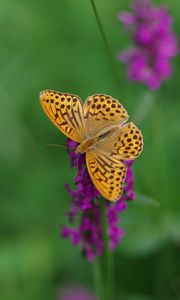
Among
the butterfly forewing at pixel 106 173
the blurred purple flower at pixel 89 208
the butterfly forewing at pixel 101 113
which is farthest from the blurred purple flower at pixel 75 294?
the butterfly forewing at pixel 106 173

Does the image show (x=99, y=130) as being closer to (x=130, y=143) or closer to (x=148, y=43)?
(x=130, y=143)

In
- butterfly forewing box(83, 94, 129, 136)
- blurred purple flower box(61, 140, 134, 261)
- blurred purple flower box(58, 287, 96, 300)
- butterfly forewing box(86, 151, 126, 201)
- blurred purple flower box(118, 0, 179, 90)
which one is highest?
blurred purple flower box(118, 0, 179, 90)

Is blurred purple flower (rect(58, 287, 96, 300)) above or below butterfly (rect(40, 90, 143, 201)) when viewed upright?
below

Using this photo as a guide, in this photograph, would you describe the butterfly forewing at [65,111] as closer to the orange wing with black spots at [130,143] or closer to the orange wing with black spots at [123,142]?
the orange wing with black spots at [123,142]

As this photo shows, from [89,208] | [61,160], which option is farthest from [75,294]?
[89,208]

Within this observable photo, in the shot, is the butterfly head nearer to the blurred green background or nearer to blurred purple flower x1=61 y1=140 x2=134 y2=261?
blurred purple flower x1=61 y1=140 x2=134 y2=261

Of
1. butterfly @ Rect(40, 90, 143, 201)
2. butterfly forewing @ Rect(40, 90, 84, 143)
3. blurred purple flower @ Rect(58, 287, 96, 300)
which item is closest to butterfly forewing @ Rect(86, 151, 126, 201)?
butterfly @ Rect(40, 90, 143, 201)
